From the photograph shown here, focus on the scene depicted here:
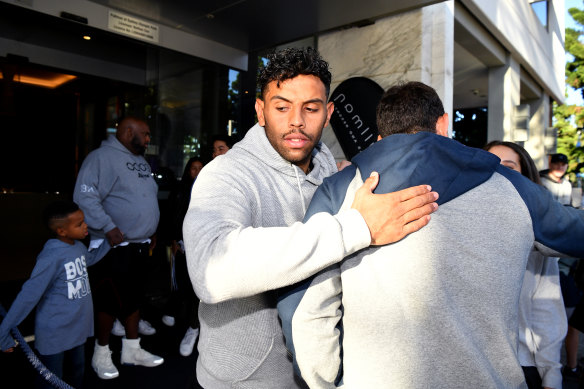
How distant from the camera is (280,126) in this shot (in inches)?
63.6

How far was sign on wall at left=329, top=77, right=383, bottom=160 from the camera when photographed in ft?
15.8

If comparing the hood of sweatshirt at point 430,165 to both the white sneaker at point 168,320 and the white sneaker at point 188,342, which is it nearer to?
the white sneaker at point 188,342

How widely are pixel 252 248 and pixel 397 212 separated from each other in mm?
446

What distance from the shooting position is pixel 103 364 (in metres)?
3.69

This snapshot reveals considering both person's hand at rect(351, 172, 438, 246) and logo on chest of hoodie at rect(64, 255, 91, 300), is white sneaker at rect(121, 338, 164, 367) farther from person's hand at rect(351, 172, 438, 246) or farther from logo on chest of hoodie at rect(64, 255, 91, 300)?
person's hand at rect(351, 172, 438, 246)

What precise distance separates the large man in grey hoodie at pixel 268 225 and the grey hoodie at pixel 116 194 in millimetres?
2677

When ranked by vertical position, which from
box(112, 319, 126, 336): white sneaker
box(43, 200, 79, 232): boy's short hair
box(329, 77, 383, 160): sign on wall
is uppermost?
box(329, 77, 383, 160): sign on wall

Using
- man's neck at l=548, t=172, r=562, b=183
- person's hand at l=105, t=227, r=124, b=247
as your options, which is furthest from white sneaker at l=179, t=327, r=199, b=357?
man's neck at l=548, t=172, r=562, b=183

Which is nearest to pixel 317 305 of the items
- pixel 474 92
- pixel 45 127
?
pixel 45 127

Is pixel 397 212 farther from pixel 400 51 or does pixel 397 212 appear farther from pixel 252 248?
pixel 400 51

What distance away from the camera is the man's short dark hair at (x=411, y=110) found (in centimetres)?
149

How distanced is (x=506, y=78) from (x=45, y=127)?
392 inches

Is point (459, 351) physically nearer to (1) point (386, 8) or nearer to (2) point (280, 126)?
(2) point (280, 126)

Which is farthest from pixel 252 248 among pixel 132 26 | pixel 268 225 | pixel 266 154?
pixel 132 26
